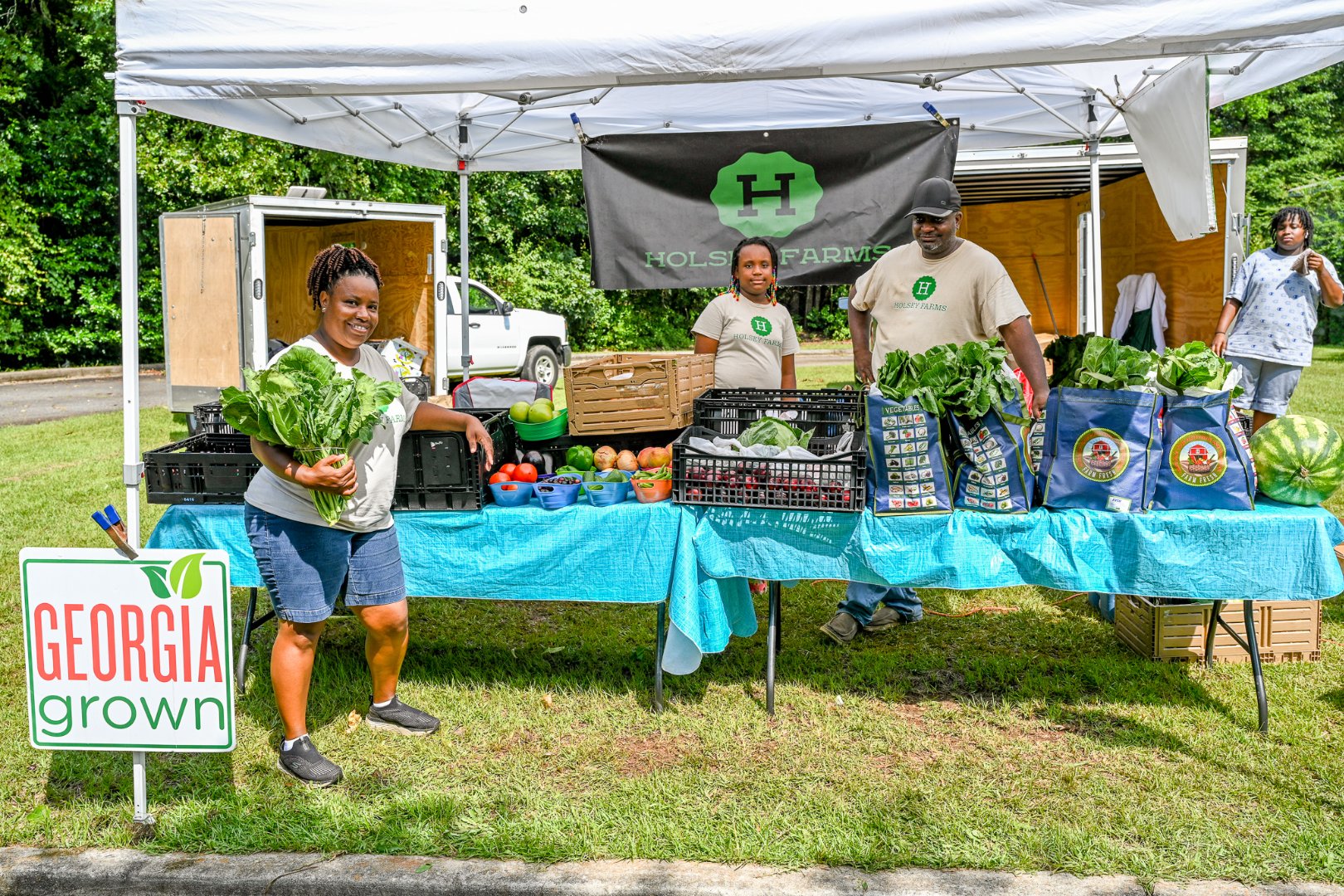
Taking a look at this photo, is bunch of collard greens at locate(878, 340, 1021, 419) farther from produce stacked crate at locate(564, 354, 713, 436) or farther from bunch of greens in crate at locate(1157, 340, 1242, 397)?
produce stacked crate at locate(564, 354, 713, 436)

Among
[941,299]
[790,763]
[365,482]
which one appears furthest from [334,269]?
[941,299]

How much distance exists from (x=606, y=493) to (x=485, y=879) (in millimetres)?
1490

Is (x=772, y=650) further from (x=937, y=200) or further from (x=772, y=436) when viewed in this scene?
(x=937, y=200)

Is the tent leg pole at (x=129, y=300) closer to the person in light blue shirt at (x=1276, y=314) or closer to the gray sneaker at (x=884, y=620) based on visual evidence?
the gray sneaker at (x=884, y=620)

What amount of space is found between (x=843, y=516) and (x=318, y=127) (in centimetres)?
387

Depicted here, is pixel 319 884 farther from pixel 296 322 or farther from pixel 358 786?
pixel 296 322

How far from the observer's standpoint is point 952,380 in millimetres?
3682

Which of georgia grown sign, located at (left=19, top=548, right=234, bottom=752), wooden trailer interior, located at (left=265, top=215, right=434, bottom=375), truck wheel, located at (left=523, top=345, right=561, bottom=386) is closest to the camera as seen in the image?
georgia grown sign, located at (left=19, top=548, right=234, bottom=752)

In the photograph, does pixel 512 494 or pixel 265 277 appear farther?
pixel 265 277

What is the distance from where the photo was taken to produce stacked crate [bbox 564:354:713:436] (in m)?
4.38

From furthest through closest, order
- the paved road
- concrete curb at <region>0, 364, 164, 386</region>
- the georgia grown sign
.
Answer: concrete curb at <region>0, 364, 164, 386</region>, the paved road, the georgia grown sign

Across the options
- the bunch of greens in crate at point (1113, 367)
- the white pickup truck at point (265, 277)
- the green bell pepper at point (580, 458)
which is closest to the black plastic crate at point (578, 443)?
the green bell pepper at point (580, 458)

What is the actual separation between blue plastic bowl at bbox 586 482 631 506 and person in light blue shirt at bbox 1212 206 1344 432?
4.43m

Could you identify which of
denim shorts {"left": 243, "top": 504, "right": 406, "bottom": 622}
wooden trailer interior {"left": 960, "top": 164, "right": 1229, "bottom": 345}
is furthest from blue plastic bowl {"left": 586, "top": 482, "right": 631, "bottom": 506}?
wooden trailer interior {"left": 960, "top": 164, "right": 1229, "bottom": 345}
